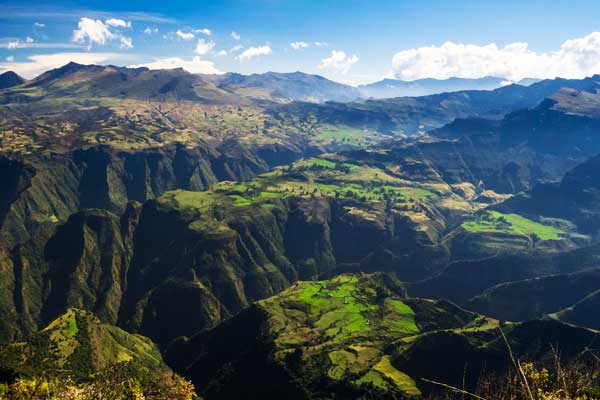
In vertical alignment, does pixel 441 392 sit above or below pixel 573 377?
below

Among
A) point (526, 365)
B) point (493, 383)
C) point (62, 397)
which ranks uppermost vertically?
point (526, 365)

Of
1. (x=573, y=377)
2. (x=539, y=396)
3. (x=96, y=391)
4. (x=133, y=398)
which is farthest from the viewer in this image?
(x=96, y=391)

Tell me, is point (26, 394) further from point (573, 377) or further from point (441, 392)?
point (441, 392)

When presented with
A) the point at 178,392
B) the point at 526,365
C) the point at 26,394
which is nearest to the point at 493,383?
the point at 526,365

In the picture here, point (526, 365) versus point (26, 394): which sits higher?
point (526, 365)

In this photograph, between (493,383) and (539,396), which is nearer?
(539,396)

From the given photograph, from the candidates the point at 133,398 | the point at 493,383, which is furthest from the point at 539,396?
the point at 133,398

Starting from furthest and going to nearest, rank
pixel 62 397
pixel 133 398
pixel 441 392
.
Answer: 1. pixel 441 392
2. pixel 62 397
3. pixel 133 398

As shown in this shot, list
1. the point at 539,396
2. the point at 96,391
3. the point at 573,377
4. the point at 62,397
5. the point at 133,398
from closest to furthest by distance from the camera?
1. the point at 539,396
2. the point at 573,377
3. the point at 133,398
4. the point at 96,391
5. the point at 62,397

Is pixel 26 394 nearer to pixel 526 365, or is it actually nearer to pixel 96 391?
pixel 96 391
